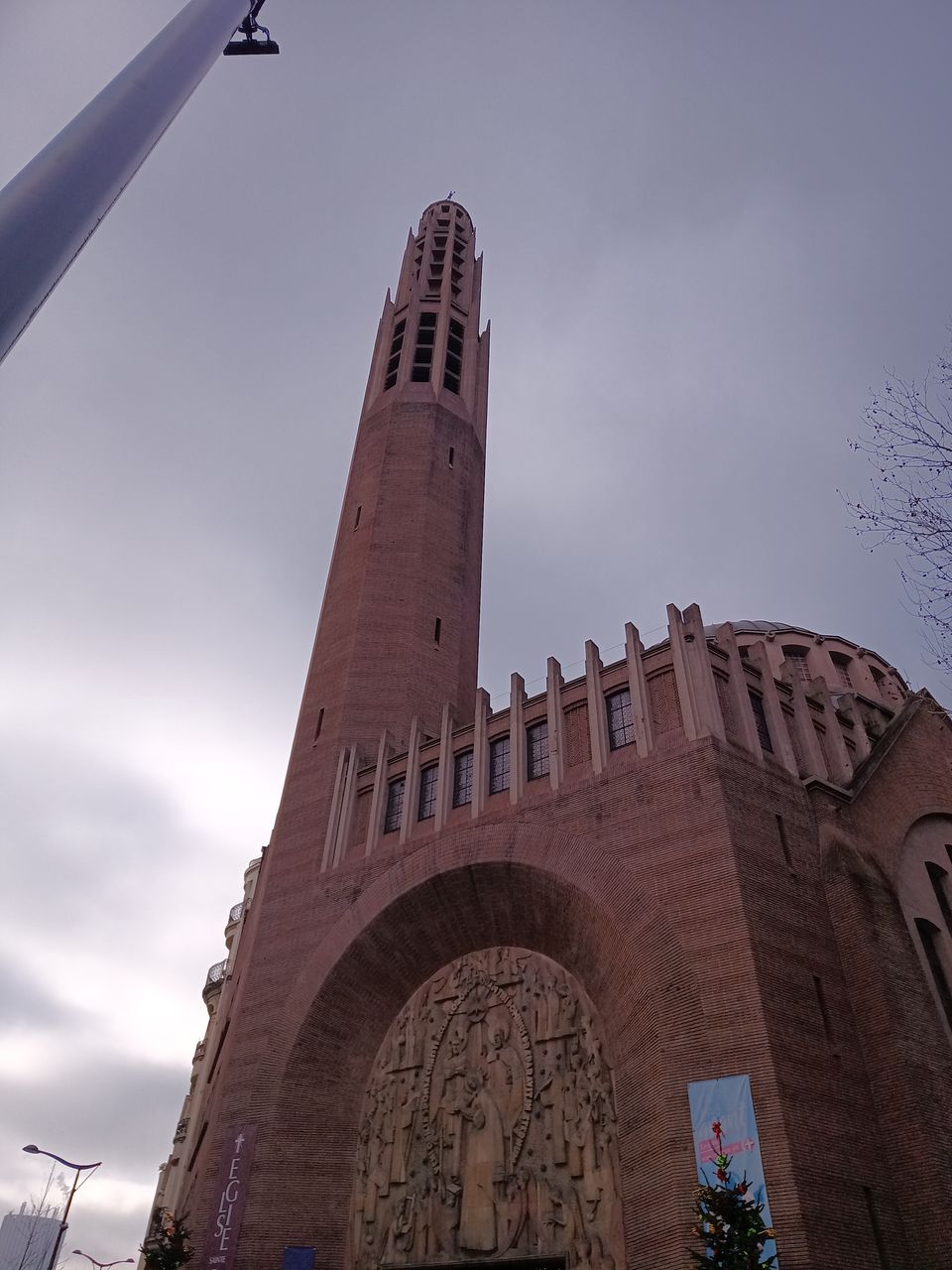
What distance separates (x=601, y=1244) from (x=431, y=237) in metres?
38.6

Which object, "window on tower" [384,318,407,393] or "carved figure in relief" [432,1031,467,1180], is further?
"window on tower" [384,318,407,393]

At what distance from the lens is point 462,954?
1950 centimetres

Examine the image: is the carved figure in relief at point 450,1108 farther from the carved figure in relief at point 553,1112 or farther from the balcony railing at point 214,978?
the balcony railing at point 214,978

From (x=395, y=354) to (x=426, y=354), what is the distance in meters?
1.31

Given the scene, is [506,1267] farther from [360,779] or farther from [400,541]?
[400,541]

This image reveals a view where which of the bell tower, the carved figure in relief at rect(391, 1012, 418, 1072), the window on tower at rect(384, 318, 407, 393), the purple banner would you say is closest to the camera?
the purple banner

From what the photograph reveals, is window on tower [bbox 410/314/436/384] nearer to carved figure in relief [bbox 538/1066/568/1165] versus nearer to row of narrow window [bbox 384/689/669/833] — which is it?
row of narrow window [bbox 384/689/669/833]

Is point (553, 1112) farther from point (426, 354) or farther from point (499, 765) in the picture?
point (426, 354)

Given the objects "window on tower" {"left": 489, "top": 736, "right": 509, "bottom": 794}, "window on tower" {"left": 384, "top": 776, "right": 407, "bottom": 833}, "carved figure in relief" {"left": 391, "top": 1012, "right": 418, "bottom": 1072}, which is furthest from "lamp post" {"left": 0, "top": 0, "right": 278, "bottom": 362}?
"carved figure in relief" {"left": 391, "top": 1012, "right": 418, "bottom": 1072}

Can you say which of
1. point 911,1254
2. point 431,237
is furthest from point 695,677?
point 431,237

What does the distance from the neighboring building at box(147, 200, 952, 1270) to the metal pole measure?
508 inches

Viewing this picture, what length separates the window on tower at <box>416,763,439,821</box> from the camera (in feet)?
70.0

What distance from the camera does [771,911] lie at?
49.1 feet

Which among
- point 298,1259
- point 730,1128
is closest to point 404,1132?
point 298,1259
